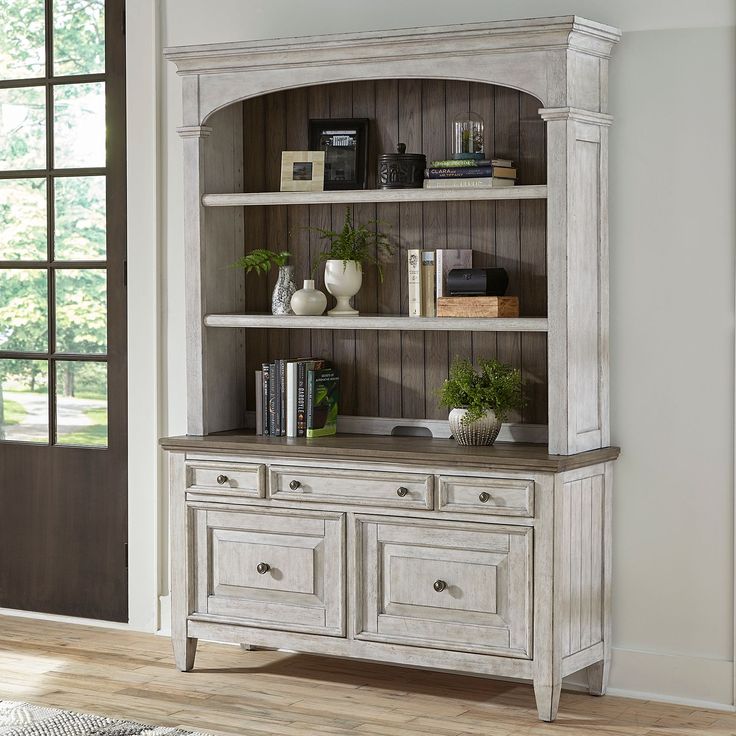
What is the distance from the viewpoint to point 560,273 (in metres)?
3.89

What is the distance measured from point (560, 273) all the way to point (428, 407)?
2.70 feet

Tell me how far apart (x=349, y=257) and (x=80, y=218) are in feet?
4.16

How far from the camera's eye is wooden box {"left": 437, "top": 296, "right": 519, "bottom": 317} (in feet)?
13.4

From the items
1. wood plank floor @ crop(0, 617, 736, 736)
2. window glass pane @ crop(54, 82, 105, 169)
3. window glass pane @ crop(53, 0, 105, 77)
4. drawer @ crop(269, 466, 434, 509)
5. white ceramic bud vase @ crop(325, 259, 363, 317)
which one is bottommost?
wood plank floor @ crop(0, 617, 736, 736)

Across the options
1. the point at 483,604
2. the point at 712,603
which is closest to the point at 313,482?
the point at 483,604

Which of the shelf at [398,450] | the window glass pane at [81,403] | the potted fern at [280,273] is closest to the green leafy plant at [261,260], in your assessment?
the potted fern at [280,273]

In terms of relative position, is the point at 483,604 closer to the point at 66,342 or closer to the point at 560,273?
the point at 560,273

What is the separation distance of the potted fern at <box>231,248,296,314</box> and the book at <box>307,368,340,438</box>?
0.88 ft

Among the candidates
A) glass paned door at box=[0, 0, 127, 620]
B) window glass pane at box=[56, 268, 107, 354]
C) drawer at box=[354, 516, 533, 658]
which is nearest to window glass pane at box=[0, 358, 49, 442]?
glass paned door at box=[0, 0, 127, 620]

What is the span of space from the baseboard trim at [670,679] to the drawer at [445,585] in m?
0.51

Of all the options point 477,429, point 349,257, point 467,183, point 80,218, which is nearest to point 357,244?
point 349,257

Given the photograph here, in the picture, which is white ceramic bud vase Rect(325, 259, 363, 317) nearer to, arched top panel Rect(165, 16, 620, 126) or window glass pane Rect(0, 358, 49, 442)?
arched top panel Rect(165, 16, 620, 126)

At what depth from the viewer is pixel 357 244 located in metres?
4.50

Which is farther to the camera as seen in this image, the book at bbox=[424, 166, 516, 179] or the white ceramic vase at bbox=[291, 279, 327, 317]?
the white ceramic vase at bbox=[291, 279, 327, 317]
